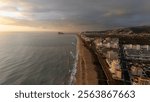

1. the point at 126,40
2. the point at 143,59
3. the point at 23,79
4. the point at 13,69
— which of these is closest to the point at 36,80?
the point at 23,79

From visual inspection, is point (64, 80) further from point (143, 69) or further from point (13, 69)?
point (143, 69)

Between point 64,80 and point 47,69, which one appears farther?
point 47,69

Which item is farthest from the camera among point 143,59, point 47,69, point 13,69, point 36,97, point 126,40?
point 47,69

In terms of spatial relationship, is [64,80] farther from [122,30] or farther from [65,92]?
[65,92]

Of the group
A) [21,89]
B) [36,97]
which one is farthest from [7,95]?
[36,97]

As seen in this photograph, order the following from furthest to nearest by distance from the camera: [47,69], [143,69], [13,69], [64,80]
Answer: [47,69], [13,69], [64,80], [143,69]

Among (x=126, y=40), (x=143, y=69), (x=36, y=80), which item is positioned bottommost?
(x=36, y=80)

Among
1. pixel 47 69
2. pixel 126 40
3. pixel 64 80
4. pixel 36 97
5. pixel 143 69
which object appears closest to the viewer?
pixel 36 97

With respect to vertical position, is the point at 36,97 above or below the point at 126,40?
below

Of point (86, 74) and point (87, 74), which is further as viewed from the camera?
point (86, 74)
